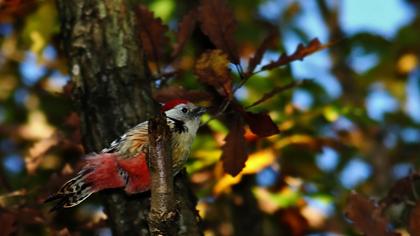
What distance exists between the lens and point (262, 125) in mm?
3697

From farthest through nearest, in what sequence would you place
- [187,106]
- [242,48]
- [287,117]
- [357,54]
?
[242,48] < [357,54] < [287,117] < [187,106]

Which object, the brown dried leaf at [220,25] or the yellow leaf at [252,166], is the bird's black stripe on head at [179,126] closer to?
the brown dried leaf at [220,25]

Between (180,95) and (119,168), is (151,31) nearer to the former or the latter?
(180,95)

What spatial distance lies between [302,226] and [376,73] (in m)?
2.04

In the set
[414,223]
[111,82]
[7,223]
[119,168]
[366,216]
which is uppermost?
[111,82]

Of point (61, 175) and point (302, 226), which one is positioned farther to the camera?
point (302, 226)

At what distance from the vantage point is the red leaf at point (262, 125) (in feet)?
12.1

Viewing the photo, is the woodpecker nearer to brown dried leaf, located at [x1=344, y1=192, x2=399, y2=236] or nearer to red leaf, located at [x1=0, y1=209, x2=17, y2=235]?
red leaf, located at [x1=0, y1=209, x2=17, y2=235]

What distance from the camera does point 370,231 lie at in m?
3.75

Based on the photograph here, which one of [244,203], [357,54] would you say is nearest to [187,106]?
[244,203]

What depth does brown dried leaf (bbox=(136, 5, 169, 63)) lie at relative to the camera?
4.19m

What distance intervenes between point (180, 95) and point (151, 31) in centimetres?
52

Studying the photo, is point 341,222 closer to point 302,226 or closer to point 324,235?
point 324,235

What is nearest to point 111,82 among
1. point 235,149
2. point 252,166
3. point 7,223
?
point 235,149
